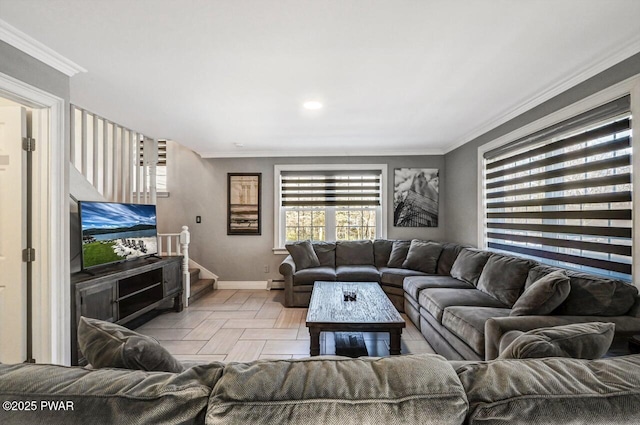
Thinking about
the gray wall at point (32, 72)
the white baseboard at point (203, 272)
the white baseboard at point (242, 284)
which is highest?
the gray wall at point (32, 72)

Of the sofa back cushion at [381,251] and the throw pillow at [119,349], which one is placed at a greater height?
the throw pillow at [119,349]

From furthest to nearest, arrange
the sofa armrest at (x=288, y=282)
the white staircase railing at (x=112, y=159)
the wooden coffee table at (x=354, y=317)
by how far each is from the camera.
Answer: the sofa armrest at (x=288, y=282) → the white staircase railing at (x=112, y=159) → the wooden coffee table at (x=354, y=317)

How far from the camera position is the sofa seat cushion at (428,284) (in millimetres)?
3297

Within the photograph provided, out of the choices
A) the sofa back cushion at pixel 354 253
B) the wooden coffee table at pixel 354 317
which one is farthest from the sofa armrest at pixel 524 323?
the sofa back cushion at pixel 354 253

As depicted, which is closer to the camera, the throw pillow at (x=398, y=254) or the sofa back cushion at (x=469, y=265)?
the sofa back cushion at (x=469, y=265)

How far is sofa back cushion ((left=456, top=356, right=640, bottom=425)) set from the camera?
2.23 feet

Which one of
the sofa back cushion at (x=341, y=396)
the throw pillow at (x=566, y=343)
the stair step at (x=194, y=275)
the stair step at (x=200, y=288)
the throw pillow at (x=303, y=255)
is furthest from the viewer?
the stair step at (x=194, y=275)

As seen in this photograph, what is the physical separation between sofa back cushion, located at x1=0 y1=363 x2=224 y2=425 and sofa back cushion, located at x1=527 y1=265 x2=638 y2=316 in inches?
96.7

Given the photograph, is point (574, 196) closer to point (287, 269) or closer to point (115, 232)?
point (287, 269)

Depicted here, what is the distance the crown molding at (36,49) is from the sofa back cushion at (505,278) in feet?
13.0

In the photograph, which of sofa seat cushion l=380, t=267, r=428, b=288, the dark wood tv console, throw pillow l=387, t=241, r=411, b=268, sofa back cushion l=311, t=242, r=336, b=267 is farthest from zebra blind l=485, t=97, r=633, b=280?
the dark wood tv console

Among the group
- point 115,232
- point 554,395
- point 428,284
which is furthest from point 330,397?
point 115,232

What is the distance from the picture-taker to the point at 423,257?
422 cm

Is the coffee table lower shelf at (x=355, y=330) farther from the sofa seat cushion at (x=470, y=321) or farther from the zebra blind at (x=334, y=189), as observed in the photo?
the zebra blind at (x=334, y=189)
